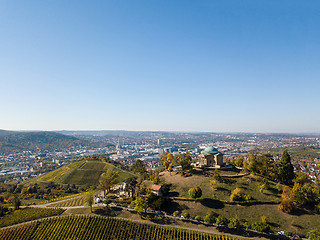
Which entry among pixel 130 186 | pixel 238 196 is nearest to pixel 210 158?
pixel 238 196

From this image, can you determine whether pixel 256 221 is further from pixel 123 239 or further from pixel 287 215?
pixel 123 239

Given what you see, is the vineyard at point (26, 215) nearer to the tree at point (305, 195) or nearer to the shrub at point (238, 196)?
the shrub at point (238, 196)

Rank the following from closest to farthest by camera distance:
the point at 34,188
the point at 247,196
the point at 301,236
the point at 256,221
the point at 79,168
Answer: the point at 301,236, the point at 256,221, the point at 247,196, the point at 34,188, the point at 79,168

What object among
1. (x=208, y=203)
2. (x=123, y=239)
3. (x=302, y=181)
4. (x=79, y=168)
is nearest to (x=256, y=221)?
(x=208, y=203)

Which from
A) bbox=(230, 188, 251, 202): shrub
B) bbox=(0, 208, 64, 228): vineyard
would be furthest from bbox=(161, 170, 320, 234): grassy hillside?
bbox=(0, 208, 64, 228): vineyard

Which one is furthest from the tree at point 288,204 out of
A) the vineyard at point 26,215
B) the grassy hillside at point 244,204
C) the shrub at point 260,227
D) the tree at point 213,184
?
the vineyard at point 26,215

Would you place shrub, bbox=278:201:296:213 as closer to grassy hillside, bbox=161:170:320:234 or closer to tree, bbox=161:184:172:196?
grassy hillside, bbox=161:170:320:234
